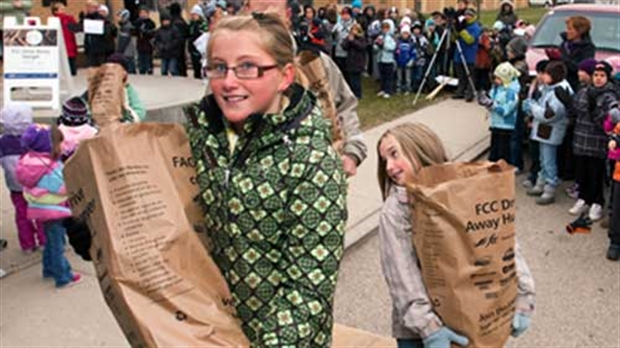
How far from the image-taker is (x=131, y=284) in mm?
1737

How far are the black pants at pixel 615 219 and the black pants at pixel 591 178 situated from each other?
1.03m

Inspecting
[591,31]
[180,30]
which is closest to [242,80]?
[591,31]

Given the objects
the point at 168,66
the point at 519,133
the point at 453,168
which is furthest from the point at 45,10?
the point at 453,168

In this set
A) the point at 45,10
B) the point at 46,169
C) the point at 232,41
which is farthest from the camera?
the point at 45,10

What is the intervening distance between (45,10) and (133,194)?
1758cm

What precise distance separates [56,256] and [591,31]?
333 inches

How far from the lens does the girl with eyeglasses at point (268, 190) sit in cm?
181

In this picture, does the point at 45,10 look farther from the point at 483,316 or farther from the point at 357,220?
the point at 483,316

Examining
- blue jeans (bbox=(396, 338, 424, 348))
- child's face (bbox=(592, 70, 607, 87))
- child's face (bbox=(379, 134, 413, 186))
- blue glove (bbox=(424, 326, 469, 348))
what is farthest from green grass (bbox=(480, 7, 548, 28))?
blue glove (bbox=(424, 326, 469, 348))

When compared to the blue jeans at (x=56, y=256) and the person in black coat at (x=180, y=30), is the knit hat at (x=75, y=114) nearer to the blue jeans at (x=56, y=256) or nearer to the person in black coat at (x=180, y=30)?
the blue jeans at (x=56, y=256)

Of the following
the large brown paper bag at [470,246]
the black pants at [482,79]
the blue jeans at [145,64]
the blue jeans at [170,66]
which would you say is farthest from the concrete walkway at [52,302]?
the blue jeans at [145,64]

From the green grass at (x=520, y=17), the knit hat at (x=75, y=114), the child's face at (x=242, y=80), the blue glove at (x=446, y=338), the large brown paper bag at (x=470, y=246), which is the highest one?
the child's face at (x=242, y=80)

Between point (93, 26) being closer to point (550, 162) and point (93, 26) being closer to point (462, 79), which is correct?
point (462, 79)

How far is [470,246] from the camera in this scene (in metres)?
2.52
